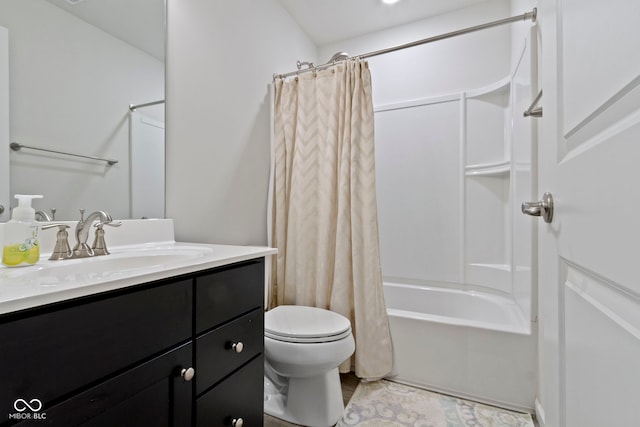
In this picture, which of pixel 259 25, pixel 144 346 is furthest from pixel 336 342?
pixel 259 25

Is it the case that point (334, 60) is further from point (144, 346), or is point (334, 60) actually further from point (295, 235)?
point (144, 346)

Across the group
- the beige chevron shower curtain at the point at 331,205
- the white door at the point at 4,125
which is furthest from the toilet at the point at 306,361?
the white door at the point at 4,125

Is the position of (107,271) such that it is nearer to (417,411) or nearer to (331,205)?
(331,205)

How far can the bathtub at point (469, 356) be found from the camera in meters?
1.42

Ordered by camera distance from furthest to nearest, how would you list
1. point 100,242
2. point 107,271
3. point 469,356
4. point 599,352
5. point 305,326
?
point 469,356 < point 305,326 < point 100,242 < point 107,271 < point 599,352

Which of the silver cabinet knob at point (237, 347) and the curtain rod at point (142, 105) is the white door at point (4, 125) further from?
the silver cabinet knob at point (237, 347)

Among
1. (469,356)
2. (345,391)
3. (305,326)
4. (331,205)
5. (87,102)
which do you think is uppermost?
(87,102)

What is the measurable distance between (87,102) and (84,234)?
479 millimetres

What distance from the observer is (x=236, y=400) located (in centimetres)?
89

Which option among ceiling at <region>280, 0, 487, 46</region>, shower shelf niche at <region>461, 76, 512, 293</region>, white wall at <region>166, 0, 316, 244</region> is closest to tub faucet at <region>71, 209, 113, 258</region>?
white wall at <region>166, 0, 316, 244</region>

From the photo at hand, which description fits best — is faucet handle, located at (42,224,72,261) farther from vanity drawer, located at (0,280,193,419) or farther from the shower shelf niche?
the shower shelf niche

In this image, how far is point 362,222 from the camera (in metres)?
1.64

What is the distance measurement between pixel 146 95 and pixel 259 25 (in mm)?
992

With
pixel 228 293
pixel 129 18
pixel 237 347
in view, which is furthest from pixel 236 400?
pixel 129 18
